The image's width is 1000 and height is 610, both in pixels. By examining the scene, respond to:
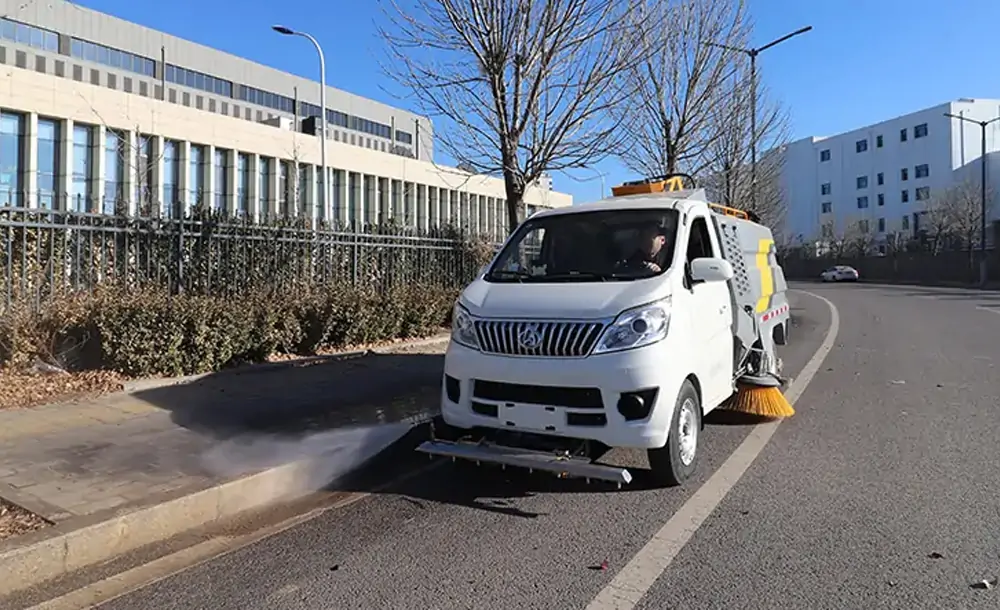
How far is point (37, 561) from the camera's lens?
12.7 ft

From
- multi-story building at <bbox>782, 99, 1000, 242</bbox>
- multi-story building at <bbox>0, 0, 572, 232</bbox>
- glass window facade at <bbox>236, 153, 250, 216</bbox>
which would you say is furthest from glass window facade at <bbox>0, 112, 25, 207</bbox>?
multi-story building at <bbox>782, 99, 1000, 242</bbox>

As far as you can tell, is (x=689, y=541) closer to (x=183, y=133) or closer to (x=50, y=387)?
(x=50, y=387)

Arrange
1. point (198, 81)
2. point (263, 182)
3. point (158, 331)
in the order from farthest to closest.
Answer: point (198, 81)
point (263, 182)
point (158, 331)

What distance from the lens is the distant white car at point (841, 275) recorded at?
183 feet

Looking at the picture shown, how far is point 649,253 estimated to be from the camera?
563cm

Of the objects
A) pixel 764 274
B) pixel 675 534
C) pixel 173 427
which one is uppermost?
pixel 764 274

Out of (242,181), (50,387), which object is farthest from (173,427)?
(242,181)

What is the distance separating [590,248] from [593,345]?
1.41 metres

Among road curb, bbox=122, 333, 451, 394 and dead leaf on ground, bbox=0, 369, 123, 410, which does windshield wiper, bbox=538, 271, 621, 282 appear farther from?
dead leaf on ground, bbox=0, 369, 123, 410

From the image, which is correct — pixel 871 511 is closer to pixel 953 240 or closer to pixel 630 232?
pixel 630 232

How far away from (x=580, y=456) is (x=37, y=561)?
10.4ft

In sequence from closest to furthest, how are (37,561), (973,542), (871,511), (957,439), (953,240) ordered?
(37,561)
(973,542)
(871,511)
(957,439)
(953,240)

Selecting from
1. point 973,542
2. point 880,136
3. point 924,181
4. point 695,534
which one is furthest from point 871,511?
point 880,136

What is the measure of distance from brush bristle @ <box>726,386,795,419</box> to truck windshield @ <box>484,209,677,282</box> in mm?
2596
